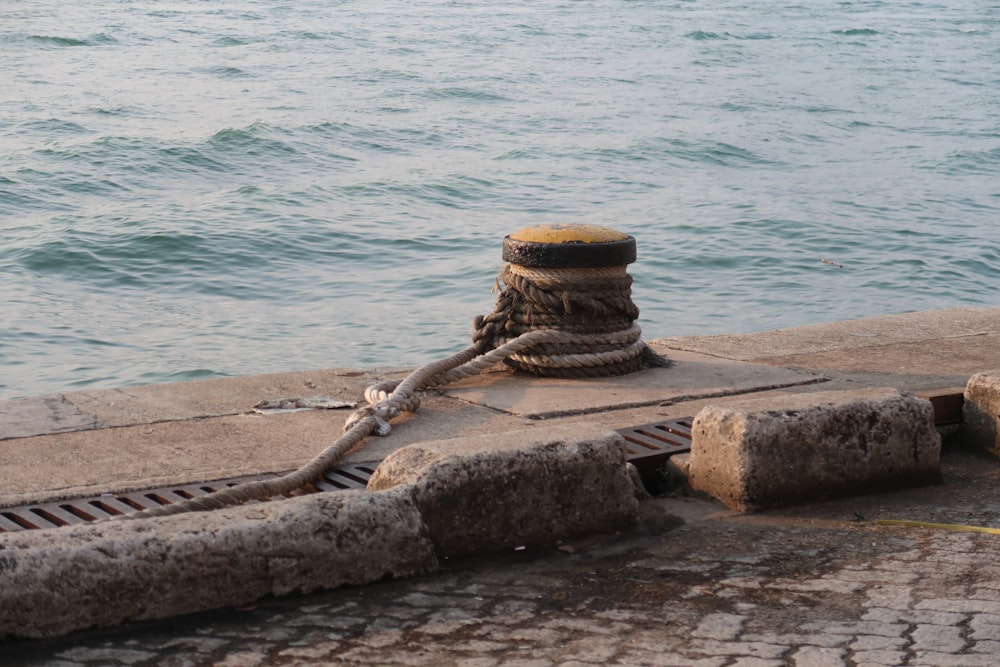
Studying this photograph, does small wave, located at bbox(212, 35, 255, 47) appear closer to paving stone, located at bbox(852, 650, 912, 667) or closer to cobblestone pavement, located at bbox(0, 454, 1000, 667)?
cobblestone pavement, located at bbox(0, 454, 1000, 667)

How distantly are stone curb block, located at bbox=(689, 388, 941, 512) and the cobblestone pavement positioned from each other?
0.16 m

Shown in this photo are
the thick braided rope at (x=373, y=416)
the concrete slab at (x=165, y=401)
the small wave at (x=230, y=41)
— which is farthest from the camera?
the small wave at (x=230, y=41)

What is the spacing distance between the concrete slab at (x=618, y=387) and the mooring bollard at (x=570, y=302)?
9 centimetres

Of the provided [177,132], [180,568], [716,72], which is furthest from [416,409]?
[716,72]

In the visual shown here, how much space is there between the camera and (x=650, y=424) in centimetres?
457

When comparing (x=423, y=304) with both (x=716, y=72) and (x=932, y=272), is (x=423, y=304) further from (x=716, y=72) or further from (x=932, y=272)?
(x=716, y=72)

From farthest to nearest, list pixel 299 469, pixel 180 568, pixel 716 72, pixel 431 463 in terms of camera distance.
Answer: pixel 716 72, pixel 299 469, pixel 431 463, pixel 180 568

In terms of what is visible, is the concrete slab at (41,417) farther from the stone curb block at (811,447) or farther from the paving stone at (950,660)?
the paving stone at (950,660)

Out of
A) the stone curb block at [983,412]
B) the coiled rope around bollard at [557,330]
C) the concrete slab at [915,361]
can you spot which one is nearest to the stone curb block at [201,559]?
the coiled rope around bollard at [557,330]

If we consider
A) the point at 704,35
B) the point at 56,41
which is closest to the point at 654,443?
the point at 56,41

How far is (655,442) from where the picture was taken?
171 inches

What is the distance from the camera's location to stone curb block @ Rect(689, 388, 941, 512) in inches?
151

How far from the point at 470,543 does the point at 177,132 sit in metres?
15.0

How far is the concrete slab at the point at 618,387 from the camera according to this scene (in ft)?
16.0
